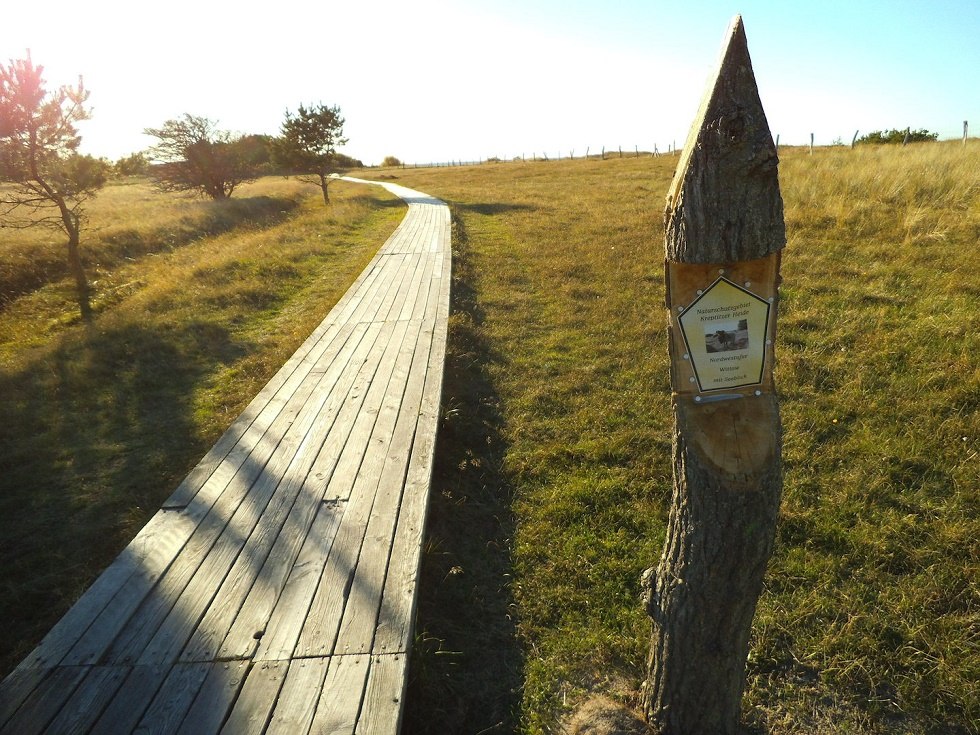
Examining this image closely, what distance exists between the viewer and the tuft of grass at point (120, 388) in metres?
3.68

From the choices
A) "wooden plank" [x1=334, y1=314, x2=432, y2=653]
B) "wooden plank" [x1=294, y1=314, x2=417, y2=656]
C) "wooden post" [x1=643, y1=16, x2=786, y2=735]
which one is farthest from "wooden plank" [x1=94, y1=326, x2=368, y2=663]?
"wooden post" [x1=643, y1=16, x2=786, y2=735]

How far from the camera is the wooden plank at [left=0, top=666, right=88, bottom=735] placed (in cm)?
215

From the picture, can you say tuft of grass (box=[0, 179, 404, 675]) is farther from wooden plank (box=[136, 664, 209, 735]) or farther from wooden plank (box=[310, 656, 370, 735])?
wooden plank (box=[310, 656, 370, 735])

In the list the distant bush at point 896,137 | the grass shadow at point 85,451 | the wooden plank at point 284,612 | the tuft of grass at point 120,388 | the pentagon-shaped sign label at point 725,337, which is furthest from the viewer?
the distant bush at point 896,137

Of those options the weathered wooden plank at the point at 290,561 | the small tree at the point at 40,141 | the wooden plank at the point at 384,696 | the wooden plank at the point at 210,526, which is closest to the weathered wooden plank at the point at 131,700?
the wooden plank at the point at 210,526

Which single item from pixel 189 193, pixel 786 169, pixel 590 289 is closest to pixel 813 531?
pixel 590 289

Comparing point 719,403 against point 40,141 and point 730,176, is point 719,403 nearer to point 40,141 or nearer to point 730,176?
point 730,176

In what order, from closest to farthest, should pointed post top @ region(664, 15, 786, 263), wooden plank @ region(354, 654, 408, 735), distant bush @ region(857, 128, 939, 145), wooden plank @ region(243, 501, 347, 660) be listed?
pointed post top @ region(664, 15, 786, 263) → wooden plank @ region(354, 654, 408, 735) → wooden plank @ region(243, 501, 347, 660) → distant bush @ region(857, 128, 939, 145)

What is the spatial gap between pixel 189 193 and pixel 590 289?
2750cm

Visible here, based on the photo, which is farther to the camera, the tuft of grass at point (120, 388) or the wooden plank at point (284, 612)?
the tuft of grass at point (120, 388)

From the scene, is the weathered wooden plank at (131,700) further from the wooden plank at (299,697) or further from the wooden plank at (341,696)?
the wooden plank at (341,696)

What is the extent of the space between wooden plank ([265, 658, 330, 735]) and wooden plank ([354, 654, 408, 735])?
0.65 feet

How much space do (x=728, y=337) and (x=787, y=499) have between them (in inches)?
92.0

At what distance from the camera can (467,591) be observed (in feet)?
10.3
